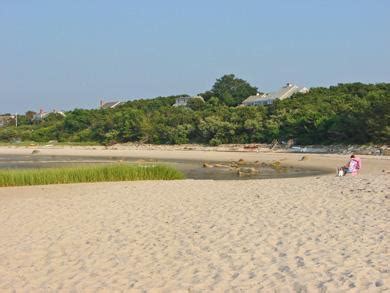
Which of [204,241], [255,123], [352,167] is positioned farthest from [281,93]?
[204,241]

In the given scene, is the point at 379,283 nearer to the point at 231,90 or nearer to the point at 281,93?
the point at 281,93

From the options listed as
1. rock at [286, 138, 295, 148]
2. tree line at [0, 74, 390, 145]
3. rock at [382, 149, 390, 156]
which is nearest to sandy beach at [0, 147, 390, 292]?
rock at [382, 149, 390, 156]

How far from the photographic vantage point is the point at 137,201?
1237cm

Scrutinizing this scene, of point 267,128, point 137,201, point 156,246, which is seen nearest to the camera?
point 156,246

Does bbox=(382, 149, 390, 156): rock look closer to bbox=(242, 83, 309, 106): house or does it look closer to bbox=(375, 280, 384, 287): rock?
bbox=(375, 280, 384, 287): rock

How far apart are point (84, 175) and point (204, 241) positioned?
12827 millimetres

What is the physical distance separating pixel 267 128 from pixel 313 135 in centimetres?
602

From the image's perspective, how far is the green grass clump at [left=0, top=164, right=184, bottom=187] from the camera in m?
18.7

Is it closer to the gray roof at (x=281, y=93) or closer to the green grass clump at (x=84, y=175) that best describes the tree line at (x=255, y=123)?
the gray roof at (x=281, y=93)

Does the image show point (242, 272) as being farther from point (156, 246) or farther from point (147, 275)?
point (156, 246)

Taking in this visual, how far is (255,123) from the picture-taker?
49.8 m

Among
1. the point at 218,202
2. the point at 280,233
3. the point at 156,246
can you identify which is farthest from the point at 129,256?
the point at 218,202

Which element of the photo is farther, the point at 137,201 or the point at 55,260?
the point at 137,201

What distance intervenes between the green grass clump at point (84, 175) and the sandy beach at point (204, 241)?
5243 mm
